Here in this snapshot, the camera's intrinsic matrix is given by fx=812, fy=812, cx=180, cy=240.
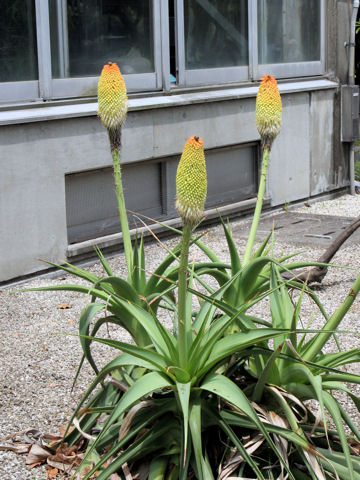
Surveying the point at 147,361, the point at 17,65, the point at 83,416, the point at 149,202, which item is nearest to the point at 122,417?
the point at 83,416

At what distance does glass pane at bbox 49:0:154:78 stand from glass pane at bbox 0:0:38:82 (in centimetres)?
21

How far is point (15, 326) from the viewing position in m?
5.47

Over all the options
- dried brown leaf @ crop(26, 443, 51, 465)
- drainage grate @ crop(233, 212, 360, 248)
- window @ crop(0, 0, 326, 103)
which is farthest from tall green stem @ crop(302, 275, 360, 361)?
drainage grate @ crop(233, 212, 360, 248)

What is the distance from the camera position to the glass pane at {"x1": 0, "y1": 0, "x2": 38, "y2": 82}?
639 cm

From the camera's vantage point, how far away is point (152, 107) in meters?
7.56

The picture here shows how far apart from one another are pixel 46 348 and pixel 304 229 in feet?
13.7

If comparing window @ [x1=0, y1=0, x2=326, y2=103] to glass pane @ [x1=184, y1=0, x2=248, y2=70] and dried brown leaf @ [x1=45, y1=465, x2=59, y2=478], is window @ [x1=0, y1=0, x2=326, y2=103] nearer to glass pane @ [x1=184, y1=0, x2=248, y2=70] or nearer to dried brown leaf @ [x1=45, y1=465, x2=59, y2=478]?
glass pane @ [x1=184, y1=0, x2=248, y2=70]

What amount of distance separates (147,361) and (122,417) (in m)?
0.43

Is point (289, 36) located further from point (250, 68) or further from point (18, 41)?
point (18, 41)

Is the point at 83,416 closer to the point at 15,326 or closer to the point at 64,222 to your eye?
the point at 15,326

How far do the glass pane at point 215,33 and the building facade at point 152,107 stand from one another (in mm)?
14

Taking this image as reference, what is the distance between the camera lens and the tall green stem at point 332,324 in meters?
2.84

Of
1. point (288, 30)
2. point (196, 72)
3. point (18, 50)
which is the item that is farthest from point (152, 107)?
point (288, 30)

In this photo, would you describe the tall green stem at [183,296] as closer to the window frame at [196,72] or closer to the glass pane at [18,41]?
the glass pane at [18,41]
